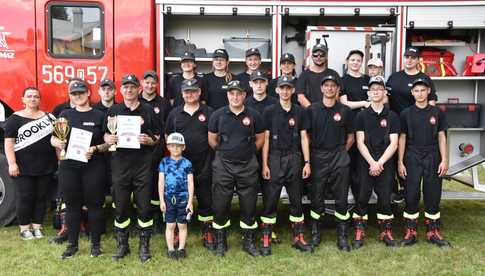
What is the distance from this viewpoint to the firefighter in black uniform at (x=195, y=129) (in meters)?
4.73

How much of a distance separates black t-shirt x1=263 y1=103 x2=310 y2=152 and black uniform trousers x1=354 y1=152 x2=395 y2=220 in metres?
0.84

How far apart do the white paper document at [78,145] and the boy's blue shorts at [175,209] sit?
0.89 m

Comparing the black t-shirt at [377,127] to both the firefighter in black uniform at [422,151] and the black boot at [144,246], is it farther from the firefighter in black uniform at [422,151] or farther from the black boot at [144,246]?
the black boot at [144,246]

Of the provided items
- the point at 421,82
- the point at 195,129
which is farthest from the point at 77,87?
the point at 421,82

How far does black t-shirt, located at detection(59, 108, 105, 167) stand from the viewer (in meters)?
4.46

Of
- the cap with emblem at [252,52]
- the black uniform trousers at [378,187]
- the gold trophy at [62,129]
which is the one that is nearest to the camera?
the gold trophy at [62,129]

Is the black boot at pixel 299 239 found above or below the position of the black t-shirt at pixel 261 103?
below

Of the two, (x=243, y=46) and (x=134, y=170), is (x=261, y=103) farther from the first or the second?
(x=134, y=170)

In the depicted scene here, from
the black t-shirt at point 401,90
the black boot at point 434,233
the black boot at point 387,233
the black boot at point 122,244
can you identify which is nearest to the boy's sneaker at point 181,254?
the black boot at point 122,244

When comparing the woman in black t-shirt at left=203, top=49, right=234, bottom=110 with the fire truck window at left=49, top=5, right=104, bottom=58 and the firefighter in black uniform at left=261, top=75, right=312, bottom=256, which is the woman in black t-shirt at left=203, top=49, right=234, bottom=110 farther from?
the fire truck window at left=49, top=5, right=104, bottom=58

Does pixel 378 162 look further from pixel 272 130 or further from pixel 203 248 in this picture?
pixel 203 248

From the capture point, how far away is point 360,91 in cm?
537

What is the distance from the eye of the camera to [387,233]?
5188 millimetres

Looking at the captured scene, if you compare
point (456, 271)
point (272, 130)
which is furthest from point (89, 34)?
point (456, 271)
